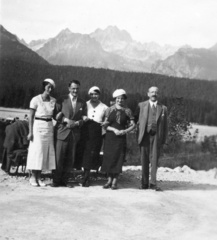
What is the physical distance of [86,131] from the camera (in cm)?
722

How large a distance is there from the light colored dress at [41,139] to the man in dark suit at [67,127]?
0.47 ft

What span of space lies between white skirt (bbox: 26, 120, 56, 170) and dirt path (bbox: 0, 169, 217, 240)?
1.33 feet

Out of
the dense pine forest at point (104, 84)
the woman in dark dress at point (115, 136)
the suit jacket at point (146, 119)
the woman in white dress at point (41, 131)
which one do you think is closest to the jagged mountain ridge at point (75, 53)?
the dense pine forest at point (104, 84)

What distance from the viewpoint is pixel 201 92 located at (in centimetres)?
4997

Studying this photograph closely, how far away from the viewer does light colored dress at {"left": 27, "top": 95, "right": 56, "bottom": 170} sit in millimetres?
6781

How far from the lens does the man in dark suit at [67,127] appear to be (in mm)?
6941

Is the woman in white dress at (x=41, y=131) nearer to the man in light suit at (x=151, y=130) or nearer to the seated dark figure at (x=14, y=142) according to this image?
the seated dark figure at (x=14, y=142)

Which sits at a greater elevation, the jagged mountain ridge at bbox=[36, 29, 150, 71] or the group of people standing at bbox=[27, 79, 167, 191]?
the jagged mountain ridge at bbox=[36, 29, 150, 71]

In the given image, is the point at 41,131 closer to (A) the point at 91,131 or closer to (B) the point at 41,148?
(B) the point at 41,148

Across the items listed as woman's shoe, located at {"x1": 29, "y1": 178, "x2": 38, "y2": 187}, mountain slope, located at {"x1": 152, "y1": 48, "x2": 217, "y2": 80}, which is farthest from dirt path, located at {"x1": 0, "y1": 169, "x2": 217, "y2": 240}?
mountain slope, located at {"x1": 152, "y1": 48, "x2": 217, "y2": 80}

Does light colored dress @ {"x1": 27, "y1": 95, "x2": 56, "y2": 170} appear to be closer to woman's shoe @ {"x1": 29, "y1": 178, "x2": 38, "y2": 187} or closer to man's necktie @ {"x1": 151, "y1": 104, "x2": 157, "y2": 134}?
woman's shoe @ {"x1": 29, "y1": 178, "x2": 38, "y2": 187}

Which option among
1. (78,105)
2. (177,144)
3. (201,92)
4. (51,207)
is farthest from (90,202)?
(201,92)

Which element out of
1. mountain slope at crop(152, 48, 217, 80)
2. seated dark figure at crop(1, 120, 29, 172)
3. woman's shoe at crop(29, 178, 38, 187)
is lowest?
woman's shoe at crop(29, 178, 38, 187)

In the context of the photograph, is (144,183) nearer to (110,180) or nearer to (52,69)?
(110,180)
